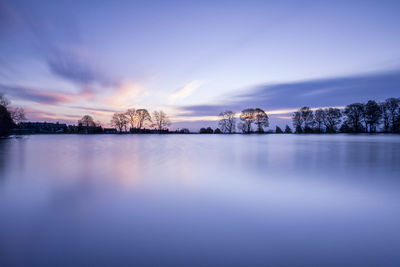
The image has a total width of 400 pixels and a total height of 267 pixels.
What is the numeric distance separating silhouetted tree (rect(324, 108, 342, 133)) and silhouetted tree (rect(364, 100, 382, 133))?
636 cm

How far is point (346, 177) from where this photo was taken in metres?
4.93

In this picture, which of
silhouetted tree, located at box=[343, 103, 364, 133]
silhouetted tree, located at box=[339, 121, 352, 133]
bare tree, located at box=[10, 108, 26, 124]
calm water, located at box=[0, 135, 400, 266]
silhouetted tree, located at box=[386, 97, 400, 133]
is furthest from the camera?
silhouetted tree, located at box=[339, 121, 352, 133]

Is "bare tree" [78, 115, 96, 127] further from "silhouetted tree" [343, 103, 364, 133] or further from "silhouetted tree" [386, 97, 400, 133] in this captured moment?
"silhouetted tree" [386, 97, 400, 133]

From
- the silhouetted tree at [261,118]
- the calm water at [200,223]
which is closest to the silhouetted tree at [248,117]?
the silhouetted tree at [261,118]

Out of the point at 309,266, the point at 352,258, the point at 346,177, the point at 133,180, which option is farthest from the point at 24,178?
the point at 346,177

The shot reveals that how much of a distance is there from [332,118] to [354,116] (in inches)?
213

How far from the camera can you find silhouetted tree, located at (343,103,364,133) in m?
46.9

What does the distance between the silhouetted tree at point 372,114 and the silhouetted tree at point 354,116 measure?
4.10ft

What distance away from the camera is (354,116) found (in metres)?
47.9

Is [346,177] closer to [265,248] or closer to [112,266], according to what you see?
[265,248]

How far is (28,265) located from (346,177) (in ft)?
20.5

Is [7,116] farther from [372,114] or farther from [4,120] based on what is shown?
[372,114]

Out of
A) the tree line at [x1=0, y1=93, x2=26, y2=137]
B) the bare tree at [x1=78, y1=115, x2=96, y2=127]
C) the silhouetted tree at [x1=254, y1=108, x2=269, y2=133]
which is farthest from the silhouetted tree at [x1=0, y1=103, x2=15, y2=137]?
the silhouetted tree at [x1=254, y1=108, x2=269, y2=133]

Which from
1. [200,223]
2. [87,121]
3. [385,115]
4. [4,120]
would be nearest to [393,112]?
[385,115]
